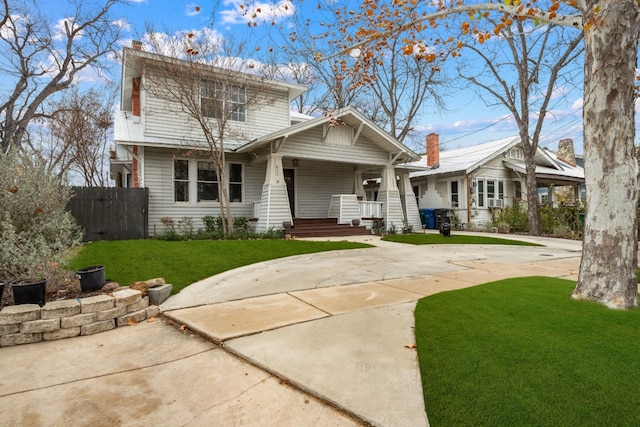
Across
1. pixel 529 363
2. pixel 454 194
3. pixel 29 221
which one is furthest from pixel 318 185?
pixel 529 363

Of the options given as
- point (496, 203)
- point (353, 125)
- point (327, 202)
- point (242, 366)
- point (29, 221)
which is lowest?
point (242, 366)

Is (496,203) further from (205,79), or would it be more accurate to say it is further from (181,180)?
(181,180)

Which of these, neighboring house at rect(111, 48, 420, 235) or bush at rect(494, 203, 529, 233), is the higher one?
neighboring house at rect(111, 48, 420, 235)

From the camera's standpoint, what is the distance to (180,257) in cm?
777

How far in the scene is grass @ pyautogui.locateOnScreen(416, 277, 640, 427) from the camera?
2143 millimetres

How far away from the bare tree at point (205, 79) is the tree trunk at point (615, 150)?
9844mm

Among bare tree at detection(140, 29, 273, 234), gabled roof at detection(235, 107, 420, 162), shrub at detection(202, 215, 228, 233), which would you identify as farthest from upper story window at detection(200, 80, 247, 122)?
shrub at detection(202, 215, 228, 233)

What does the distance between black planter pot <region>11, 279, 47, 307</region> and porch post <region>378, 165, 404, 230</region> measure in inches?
504

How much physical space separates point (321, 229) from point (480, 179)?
1077 centimetres

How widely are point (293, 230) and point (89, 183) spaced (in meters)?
21.0

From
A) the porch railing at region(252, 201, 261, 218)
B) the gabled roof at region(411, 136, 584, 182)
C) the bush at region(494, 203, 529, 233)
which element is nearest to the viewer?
Result: the porch railing at region(252, 201, 261, 218)

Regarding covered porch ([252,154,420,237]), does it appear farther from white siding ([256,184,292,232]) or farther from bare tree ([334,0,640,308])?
bare tree ([334,0,640,308])

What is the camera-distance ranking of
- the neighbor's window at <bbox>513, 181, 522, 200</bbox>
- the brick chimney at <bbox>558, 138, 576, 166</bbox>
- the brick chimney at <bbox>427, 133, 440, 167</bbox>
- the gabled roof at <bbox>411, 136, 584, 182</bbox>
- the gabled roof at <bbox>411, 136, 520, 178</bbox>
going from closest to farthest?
the gabled roof at <bbox>411, 136, 520, 178</bbox>, the gabled roof at <bbox>411, 136, 584, 182</bbox>, the neighbor's window at <bbox>513, 181, 522, 200</bbox>, the brick chimney at <bbox>427, 133, 440, 167</bbox>, the brick chimney at <bbox>558, 138, 576, 166</bbox>

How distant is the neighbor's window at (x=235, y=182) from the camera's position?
14084 millimetres
